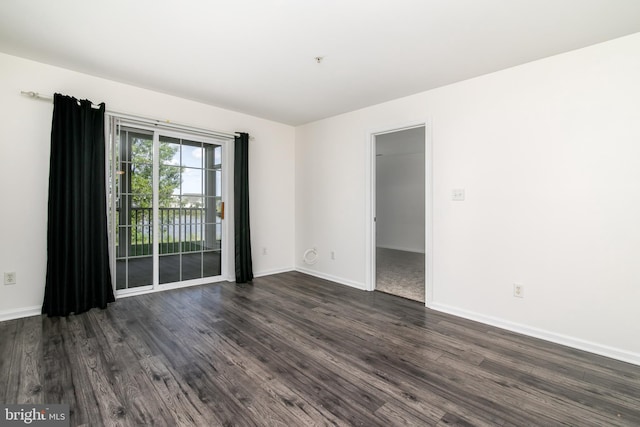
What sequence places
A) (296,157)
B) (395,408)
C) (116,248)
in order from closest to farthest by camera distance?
(395,408), (116,248), (296,157)

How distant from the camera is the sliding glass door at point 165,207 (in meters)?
3.56

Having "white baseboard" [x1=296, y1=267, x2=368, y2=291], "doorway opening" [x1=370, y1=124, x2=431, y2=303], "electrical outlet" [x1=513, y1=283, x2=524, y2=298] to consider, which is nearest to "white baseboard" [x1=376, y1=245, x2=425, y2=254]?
"doorway opening" [x1=370, y1=124, x2=431, y2=303]

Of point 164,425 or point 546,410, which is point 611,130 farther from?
point 164,425

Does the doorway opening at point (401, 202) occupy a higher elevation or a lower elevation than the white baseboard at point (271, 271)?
higher

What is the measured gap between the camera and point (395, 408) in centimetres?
167

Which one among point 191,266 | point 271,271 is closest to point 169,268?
point 191,266

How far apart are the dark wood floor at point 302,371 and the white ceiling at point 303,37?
2.48 meters

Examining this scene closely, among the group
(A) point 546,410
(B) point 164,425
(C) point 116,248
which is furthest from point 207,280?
(A) point 546,410

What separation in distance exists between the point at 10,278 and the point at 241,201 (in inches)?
97.9

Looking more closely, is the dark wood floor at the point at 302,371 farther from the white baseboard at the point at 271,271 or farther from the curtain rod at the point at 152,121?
the curtain rod at the point at 152,121

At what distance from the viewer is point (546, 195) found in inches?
103

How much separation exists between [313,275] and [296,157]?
205 cm

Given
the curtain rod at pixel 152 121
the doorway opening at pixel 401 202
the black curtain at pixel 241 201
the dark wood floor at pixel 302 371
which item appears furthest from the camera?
the doorway opening at pixel 401 202

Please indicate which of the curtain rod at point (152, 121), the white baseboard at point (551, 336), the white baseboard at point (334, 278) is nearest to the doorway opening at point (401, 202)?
the white baseboard at point (334, 278)
